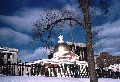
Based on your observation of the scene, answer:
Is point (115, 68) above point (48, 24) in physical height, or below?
below

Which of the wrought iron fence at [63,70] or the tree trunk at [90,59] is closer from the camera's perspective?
the tree trunk at [90,59]

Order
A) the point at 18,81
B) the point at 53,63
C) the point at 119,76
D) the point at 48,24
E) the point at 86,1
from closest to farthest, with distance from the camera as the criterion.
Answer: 1. the point at 18,81
2. the point at 86,1
3. the point at 48,24
4. the point at 119,76
5. the point at 53,63

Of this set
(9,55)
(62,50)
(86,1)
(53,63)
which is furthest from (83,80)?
(9,55)

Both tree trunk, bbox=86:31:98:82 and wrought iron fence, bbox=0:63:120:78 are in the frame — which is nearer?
tree trunk, bbox=86:31:98:82

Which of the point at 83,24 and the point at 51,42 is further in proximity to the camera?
the point at 51,42

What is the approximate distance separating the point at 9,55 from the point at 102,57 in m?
40.4

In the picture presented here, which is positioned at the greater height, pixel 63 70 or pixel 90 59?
pixel 90 59

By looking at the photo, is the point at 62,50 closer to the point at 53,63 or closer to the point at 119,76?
the point at 53,63

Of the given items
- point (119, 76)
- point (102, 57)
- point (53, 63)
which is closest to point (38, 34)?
point (119, 76)

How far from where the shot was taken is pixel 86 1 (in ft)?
57.0

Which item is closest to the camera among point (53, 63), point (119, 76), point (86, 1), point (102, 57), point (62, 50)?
point (86, 1)

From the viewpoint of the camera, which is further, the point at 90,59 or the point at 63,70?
the point at 63,70

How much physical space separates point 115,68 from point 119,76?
46368 mm

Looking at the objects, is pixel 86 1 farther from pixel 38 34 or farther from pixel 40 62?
pixel 40 62
